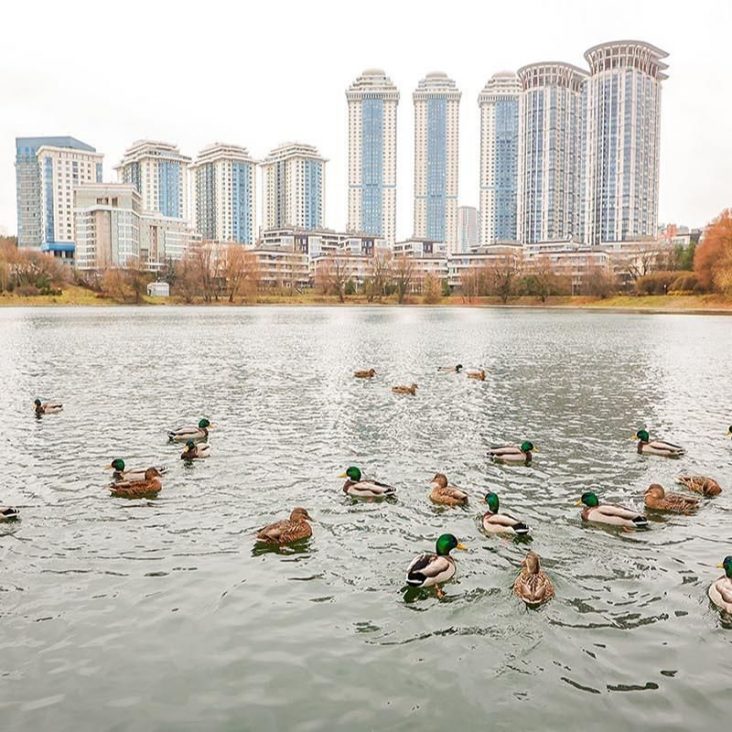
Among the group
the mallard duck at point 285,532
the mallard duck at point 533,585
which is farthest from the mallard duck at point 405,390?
the mallard duck at point 533,585

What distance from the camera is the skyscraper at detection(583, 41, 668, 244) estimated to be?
187 m

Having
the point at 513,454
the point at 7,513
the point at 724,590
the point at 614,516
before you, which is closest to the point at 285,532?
the point at 7,513

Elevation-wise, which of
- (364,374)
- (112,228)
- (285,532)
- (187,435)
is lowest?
(285,532)

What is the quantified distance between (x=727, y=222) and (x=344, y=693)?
9851 centimetres

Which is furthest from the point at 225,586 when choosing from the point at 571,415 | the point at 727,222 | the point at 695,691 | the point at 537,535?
the point at 727,222

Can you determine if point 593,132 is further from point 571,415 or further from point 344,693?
point 344,693

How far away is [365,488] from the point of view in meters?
12.1

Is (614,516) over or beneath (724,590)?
over

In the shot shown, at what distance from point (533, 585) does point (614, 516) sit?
9.72 feet

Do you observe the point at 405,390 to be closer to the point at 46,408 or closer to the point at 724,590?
the point at 46,408

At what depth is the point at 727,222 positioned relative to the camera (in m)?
90.4

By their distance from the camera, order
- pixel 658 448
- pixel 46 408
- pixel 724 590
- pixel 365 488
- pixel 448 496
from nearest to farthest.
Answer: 1. pixel 724 590
2. pixel 448 496
3. pixel 365 488
4. pixel 658 448
5. pixel 46 408

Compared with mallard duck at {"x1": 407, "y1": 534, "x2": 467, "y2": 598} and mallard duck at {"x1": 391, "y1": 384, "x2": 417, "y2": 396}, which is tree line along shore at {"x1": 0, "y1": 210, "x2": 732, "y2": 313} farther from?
mallard duck at {"x1": 407, "y1": 534, "x2": 467, "y2": 598}

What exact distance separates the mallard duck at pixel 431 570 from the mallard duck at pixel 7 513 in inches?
249
